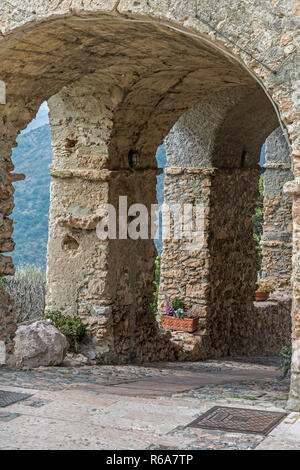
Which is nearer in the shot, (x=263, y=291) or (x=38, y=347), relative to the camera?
(x=38, y=347)

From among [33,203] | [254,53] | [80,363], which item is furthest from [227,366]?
[33,203]

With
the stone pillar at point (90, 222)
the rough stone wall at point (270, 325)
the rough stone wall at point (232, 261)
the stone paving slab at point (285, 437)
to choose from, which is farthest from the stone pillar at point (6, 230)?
the rough stone wall at point (270, 325)

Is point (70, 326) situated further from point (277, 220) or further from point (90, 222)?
point (277, 220)

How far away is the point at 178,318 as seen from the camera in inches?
356

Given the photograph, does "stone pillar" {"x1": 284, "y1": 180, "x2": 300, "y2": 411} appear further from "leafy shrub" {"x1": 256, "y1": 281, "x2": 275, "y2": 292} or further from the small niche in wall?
"leafy shrub" {"x1": 256, "y1": 281, "x2": 275, "y2": 292}

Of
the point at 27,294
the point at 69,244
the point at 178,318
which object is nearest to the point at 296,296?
the point at 69,244

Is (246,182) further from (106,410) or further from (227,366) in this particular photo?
(106,410)

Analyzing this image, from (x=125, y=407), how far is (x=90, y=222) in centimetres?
291

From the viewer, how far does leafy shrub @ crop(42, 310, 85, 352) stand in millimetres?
7070

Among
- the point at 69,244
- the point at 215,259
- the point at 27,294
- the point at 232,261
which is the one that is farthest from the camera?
the point at 27,294

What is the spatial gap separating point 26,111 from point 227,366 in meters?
4.22

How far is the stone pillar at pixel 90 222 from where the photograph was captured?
7031mm

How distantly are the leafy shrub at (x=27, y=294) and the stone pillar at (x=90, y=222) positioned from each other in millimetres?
3998

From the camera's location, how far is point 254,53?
14.5 feet
